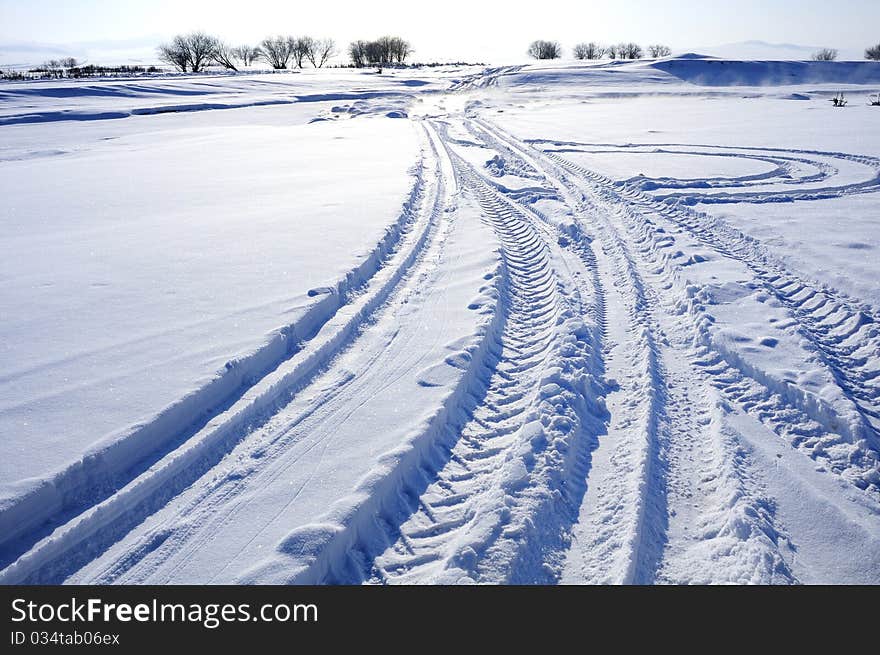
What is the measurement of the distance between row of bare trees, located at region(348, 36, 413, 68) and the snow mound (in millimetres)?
36794

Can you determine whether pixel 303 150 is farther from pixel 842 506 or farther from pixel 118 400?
pixel 842 506

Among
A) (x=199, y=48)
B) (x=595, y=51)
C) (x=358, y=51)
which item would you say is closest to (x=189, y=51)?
(x=199, y=48)

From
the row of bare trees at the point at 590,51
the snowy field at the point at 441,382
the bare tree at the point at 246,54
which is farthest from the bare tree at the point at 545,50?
the snowy field at the point at 441,382

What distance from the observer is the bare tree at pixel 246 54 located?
7075 cm

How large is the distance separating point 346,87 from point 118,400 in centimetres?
3399

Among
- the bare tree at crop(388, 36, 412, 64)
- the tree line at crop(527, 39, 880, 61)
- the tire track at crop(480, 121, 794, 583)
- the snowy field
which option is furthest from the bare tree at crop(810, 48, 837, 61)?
the tire track at crop(480, 121, 794, 583)

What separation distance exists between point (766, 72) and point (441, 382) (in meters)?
44.4

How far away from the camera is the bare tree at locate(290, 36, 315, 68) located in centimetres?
6900

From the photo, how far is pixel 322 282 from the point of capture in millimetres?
5516

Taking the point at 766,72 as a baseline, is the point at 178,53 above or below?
above

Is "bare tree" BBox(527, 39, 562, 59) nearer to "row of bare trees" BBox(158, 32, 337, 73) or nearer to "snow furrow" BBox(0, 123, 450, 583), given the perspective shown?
"row of bare trees" BBox(158, 32, 337, 73)

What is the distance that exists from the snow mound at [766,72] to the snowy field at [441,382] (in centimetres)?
3250

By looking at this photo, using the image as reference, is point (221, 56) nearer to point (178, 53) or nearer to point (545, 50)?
point (178, 53)

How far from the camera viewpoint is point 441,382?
3.98 meters
